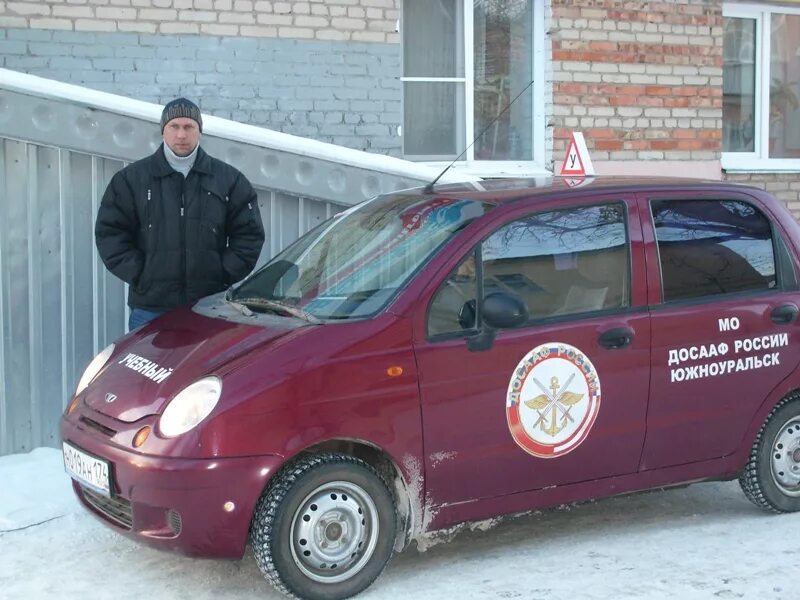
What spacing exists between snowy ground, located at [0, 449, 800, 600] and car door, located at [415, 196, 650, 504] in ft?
1.18

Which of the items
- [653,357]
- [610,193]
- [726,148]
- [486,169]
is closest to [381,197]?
[610,193]

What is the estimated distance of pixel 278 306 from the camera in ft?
15.2

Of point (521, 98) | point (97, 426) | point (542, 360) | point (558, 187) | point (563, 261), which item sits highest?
point (521, 98)

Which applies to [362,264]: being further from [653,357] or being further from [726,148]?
[726,148]

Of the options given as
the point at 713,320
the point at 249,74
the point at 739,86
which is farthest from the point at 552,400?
the point at 739,86

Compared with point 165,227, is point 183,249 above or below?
below

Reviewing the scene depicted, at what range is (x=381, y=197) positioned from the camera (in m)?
5.26

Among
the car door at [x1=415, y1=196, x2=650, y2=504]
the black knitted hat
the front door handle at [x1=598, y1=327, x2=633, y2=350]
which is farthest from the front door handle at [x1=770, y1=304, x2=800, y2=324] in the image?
the black knitted hat

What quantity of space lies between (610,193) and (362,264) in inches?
45.6

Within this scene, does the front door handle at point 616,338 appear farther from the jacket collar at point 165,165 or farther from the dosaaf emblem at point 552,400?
the jacket collar at point 165,165

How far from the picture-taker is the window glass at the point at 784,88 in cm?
1006

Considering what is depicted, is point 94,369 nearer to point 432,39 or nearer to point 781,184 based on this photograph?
point 432,39

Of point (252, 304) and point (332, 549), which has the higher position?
point (252, 304)

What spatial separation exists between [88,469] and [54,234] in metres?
2.23
